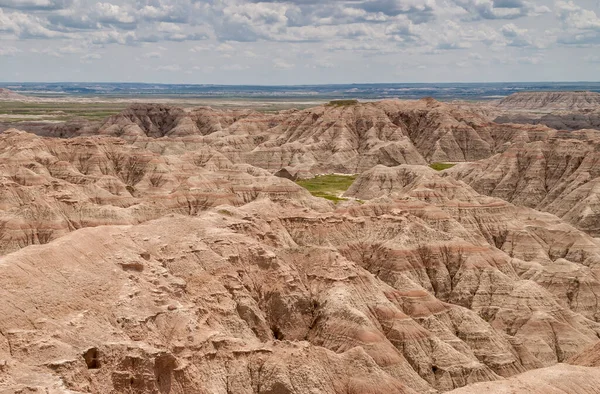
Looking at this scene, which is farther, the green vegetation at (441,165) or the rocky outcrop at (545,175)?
the green vegetation at (441,165)

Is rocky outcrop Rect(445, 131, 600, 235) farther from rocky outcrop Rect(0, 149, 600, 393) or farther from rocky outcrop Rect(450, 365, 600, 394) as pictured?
rocky outcrop Rect(450, 365, 600, 394)

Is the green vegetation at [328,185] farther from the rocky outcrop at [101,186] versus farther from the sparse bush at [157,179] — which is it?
the sparse bush at [157,179]

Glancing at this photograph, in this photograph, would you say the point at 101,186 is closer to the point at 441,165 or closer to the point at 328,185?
the point at 328,185

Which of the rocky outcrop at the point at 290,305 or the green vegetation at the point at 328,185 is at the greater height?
the rocky outcrop at the point at 290,305

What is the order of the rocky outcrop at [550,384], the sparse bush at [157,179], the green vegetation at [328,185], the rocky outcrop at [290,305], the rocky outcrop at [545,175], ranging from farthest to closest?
the green vegetation at [328,185] → the sparse bush at [157,179] → the rocky outcrop at [545,175] → the rocky outcrop at [550,384] → the rocky outcrop at [290,305]

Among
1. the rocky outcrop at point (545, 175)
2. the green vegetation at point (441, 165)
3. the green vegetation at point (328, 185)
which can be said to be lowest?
the green vegetation at point (328, 185)

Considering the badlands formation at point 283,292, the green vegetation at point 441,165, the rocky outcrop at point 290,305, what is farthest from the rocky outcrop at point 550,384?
the green vegetation at point 441,165

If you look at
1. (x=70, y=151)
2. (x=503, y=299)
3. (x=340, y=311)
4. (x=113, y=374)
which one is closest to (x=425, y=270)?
(x=503, y=299)

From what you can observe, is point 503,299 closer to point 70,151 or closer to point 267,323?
point 267,323
